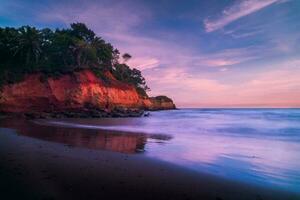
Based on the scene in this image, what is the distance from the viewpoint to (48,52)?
45062mm

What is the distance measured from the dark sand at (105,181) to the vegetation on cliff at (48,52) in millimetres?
29552

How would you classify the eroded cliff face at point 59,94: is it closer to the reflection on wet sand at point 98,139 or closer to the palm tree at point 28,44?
the palm tree at point 28,44

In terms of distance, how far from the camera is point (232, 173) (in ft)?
22.3

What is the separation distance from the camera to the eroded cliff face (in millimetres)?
30875

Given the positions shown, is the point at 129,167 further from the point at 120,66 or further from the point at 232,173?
the point at 120,66

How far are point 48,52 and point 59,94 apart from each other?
1447cm

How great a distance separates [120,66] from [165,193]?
6672cm

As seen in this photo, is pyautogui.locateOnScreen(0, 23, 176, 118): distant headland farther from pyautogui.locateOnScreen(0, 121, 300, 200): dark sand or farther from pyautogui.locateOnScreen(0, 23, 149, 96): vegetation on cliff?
pyautogui.locateOnScreen(0, 121, 300, 200): dark sand

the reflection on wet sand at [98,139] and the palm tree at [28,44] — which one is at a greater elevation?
the palm tree at [28,44]

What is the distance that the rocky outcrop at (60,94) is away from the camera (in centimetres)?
3089

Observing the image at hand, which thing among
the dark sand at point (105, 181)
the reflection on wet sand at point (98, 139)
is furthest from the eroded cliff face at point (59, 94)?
the dark sand at point (105, 181)

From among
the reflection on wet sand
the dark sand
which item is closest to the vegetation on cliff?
the reflection on wet sand

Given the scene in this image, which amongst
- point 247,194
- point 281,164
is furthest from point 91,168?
point 281,164

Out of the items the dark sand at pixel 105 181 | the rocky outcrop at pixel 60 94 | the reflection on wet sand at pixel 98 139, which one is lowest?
the reflection on wet sand at pixel 98 139
